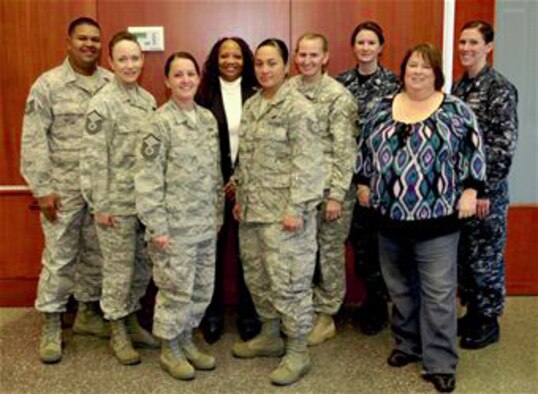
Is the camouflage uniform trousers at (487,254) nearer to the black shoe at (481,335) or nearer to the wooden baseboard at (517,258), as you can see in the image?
the black shoe at (481,335)

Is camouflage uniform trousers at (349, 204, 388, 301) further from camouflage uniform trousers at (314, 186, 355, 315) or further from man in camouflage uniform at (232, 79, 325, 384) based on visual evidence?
man in camouflage uniform at (232, 79, 325, 384)

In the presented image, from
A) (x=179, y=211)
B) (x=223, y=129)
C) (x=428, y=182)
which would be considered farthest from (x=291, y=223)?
(x=223, y=129)

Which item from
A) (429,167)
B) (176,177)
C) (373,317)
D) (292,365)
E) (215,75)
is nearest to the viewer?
(429,167)

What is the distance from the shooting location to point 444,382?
263 cm

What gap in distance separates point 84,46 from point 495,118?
1954 mm

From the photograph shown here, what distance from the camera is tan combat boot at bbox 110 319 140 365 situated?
2.89m

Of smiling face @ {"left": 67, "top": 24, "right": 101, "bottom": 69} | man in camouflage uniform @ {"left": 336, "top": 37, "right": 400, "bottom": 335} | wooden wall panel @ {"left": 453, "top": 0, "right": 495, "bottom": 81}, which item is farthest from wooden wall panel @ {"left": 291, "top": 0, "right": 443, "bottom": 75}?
smiling face @ {"left": 67, "top": 24, "right": 101, "bottom": 69}

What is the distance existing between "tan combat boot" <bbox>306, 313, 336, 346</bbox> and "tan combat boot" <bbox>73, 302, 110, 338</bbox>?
41.8 inches

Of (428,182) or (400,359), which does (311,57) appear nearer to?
(428,182)

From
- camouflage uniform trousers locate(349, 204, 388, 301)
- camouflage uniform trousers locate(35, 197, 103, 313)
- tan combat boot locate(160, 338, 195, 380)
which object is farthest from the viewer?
camouflage uniform trousers locate(349, 204, 388, 301)

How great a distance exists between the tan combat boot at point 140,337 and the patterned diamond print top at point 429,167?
1.34 metres

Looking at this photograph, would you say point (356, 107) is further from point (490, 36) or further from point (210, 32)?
point (210, 32)

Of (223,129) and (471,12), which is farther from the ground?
(471,12)

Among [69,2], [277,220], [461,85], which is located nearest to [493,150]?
[461,85]
